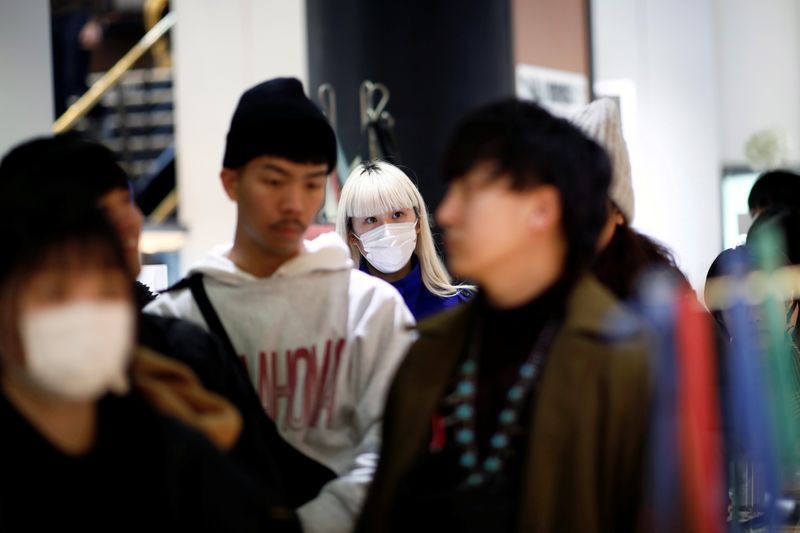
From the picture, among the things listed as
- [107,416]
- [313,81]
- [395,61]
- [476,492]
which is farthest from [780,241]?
[313,81]

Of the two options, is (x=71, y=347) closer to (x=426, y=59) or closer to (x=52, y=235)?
(x=52, y=235)

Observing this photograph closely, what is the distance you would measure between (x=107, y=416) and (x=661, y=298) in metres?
0.83

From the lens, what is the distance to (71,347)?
164 centimetres

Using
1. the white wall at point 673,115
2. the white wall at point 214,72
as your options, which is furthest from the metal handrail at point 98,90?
the white wall at point 673,115

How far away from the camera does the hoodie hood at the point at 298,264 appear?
253cm

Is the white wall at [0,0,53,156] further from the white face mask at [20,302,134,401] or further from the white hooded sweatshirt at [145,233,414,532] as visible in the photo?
the white face mask at [20,302,134,401]

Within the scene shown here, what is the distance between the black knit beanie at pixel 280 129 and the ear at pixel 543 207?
2.16ft

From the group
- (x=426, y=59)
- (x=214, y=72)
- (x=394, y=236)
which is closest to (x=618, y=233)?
(x=394, y=236)

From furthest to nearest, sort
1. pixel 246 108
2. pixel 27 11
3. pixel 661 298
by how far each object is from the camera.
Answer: pixel 27 11, pixel 246 108, pixel 661 298

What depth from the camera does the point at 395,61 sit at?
5.66 m

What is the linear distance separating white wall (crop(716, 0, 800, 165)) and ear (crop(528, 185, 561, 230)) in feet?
32.7

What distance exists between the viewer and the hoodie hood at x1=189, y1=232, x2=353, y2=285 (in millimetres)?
2533

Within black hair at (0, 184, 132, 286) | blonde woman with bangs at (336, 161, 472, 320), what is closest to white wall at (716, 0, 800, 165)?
blonde woman with bangs at (336, 161, 472, 320)

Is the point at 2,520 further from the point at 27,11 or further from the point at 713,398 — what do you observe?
the point at 27,11
